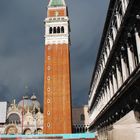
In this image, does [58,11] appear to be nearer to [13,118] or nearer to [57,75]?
[57,75]

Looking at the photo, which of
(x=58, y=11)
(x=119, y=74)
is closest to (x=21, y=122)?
(x=58, y=11)

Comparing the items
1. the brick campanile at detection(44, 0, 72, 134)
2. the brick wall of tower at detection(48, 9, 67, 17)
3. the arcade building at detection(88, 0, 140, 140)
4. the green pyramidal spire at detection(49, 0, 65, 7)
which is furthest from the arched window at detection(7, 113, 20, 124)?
the arcade building at detection(88, 0, 140, 140)

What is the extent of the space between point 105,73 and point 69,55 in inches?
1382

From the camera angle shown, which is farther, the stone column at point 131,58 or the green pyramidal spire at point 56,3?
the green pyramidal spire at point 56,3

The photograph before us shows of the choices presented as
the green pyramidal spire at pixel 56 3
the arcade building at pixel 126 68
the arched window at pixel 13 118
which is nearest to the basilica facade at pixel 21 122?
the arched window at pixel 13 118

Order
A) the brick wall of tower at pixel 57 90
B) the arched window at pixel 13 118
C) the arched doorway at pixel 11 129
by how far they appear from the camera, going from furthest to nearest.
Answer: the arched window at pixel 13 118
the arched doorway at pixel 11 129
the brick wall of tower at pixel 57 90

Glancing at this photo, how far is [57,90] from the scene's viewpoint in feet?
180

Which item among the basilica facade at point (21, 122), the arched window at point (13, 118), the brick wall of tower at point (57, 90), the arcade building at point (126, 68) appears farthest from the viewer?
the arched window at point (13, 118)

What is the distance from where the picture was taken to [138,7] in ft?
45.2

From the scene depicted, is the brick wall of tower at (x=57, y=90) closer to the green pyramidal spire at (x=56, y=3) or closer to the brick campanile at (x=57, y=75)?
the brick campanile at (x=57, y=75)

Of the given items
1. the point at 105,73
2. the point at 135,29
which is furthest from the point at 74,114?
the point at 135,29

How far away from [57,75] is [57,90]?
10.7 ft

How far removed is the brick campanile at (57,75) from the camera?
5247 centimetres

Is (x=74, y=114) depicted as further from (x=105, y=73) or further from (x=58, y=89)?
(x=105, y=73)
